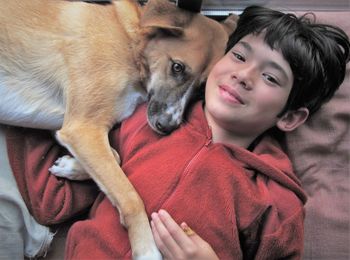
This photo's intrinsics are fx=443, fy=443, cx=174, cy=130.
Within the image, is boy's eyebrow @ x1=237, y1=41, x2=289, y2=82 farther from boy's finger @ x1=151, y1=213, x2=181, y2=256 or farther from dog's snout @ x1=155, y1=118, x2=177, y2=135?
boy's finger @ x1=151, y1=213, x2=181, y2=256

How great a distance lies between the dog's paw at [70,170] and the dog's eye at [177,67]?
538mm

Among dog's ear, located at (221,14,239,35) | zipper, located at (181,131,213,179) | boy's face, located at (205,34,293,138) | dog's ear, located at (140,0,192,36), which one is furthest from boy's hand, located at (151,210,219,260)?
dog's ear, located at (221,14,239,35)

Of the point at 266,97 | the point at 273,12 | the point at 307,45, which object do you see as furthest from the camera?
the point at 273,12

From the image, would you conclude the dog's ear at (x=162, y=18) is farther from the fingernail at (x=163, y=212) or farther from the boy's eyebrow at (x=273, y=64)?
the fingernail at (x=163, y=212)

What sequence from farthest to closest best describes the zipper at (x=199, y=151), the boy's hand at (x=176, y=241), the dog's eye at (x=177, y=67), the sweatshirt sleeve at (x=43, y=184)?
1. the dog's eye at (x=177, y=67)
2. the sweatshirt sleeve at (x=43, y=184)
3. the zipper at (x=199, y=151)
4. the boy's hand at (x=176, y=241)

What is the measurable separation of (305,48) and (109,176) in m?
0.91

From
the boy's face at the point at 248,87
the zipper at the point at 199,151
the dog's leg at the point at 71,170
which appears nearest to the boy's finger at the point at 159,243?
the zipper at the point at 199,151

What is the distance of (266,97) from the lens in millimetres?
1659

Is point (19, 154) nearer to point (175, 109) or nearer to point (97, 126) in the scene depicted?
point (97, 126)

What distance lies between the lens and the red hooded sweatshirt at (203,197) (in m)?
1.53

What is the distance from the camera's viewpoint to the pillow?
1.78 m

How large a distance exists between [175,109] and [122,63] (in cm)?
29

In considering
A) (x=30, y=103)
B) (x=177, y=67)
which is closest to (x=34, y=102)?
(x=30, y=103)

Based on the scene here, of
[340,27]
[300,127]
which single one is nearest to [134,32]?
[300,127]
